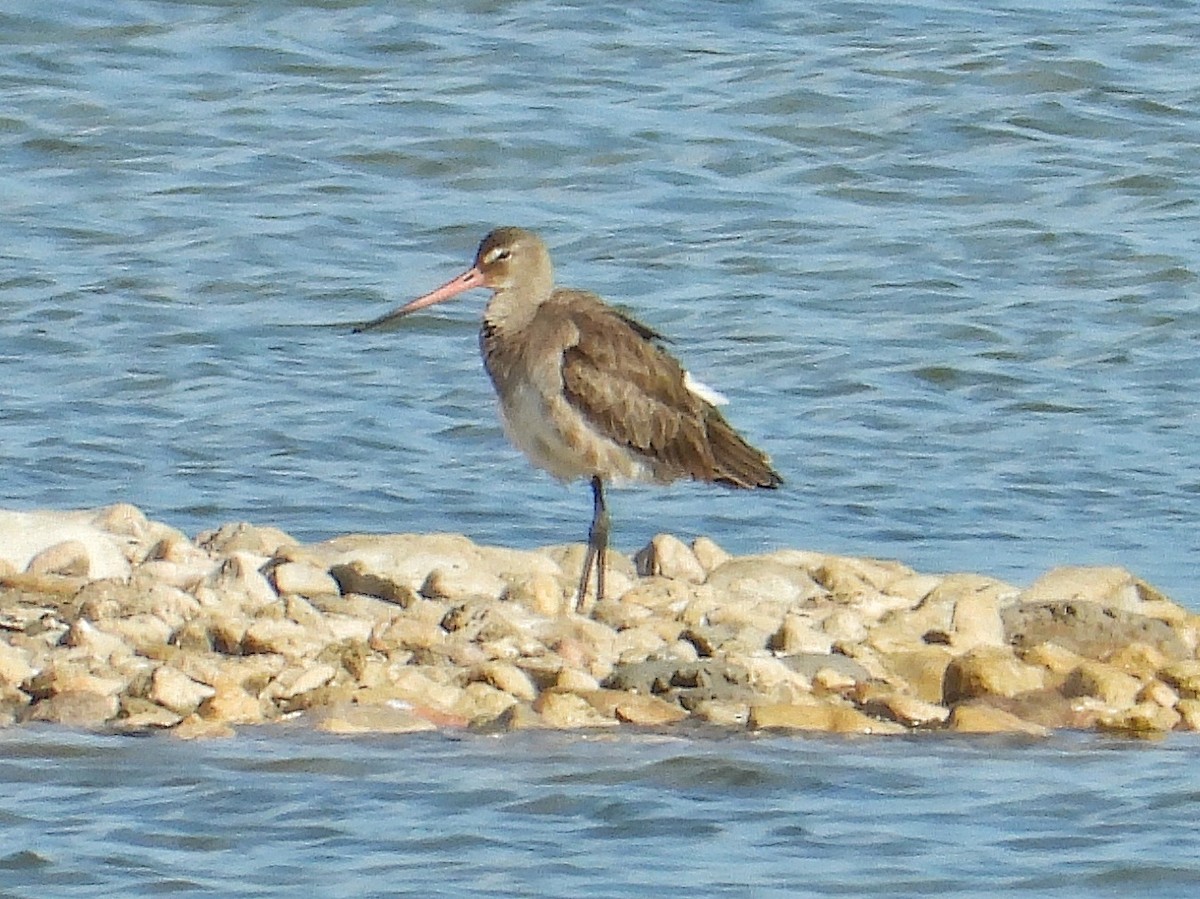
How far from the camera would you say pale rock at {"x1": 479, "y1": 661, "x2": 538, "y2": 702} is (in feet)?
28.5

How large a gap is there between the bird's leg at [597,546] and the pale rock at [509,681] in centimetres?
83

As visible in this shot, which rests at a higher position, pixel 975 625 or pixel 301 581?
pixel 301 581

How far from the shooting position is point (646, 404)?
10.2m

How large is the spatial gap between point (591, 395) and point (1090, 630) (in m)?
1.95

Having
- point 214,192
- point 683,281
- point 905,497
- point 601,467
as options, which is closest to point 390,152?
point 214,192


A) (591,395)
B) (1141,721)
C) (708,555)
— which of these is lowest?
(1141,721)

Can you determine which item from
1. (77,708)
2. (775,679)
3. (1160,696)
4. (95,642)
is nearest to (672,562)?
(775,679)

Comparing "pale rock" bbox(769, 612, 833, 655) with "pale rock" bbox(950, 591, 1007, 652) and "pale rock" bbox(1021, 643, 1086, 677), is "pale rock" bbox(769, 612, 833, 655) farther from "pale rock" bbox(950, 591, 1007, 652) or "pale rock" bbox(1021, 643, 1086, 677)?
"pale rock" bbox(1021, 643, 1086, 677)

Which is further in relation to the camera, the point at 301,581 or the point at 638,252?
the point at 638,252

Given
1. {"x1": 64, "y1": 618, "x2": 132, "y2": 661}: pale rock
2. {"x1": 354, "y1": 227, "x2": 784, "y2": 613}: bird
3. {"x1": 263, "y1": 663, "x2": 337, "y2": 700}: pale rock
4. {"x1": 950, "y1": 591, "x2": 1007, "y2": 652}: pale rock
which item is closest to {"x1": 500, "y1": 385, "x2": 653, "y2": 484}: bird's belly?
{"x1": 354, "y1": 227, "x2": 784, "y2": 613}: bird

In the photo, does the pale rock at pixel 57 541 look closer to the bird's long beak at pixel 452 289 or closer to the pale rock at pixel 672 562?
the bird's long beak at pixel 452 289

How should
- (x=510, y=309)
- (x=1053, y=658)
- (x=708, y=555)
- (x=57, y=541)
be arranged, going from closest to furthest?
(x=1053, y=658), (x=57, y=541), (x=708, y=555), (x=510, y=309)

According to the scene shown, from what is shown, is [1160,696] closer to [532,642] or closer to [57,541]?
[532,642]

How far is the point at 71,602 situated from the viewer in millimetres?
9180
